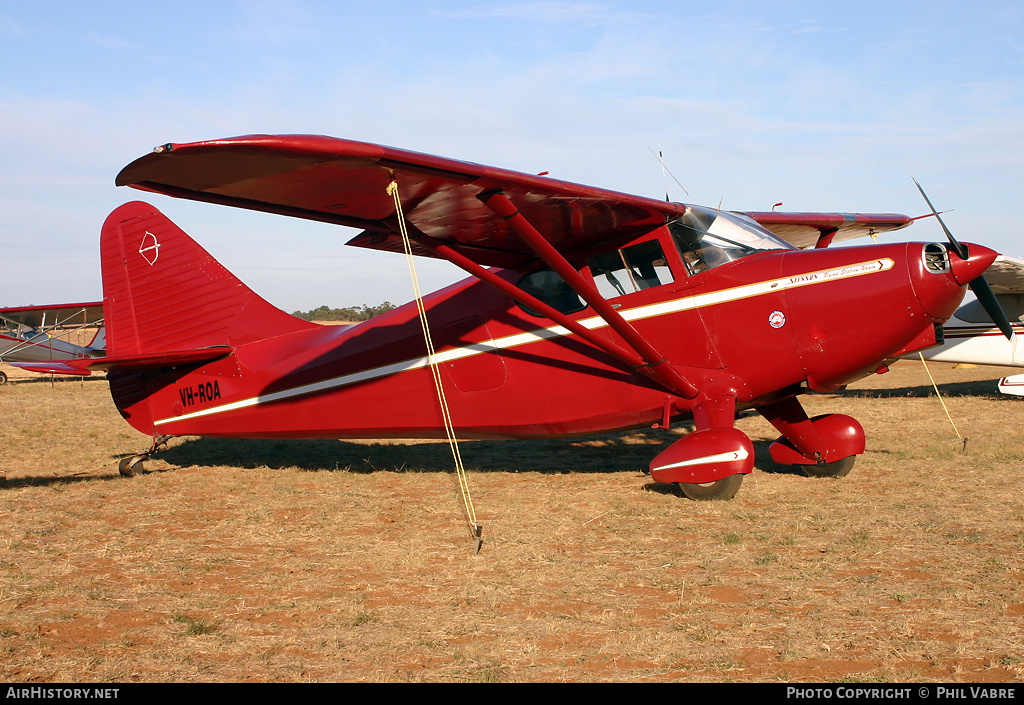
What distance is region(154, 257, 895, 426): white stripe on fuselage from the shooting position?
19.4ft

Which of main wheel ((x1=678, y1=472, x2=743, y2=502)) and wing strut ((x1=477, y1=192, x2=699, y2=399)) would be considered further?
main wheel ((x1=678, y1=472, x2=743, y2=502))

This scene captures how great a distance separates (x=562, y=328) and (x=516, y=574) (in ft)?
9.39

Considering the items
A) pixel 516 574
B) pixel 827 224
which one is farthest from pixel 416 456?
pixel 827 224

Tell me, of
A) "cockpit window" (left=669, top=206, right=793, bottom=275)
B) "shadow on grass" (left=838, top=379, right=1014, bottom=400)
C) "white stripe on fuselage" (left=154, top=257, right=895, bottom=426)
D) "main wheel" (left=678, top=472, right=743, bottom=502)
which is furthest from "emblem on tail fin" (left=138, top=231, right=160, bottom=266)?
"shadow on grass" (left=838, top=379, right=1014, bottom=400)

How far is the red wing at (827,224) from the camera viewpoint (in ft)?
31.5

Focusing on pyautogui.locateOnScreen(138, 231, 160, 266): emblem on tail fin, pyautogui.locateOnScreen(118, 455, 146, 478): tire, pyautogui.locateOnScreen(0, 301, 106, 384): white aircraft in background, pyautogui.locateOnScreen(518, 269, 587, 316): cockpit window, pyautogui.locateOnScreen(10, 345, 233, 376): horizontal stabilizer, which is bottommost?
pyautogui.locateOnScreen(118, 455, 146, 478): tire

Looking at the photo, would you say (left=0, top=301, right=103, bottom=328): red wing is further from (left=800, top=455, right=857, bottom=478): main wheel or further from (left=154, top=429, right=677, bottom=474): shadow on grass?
(left=800, top=455, right=857, bottom=478): main wheel

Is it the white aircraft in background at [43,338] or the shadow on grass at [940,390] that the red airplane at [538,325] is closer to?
the shadow on grass at [940,390]

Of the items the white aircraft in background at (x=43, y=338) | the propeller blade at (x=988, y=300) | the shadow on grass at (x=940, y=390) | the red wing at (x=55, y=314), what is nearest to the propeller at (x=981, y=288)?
the propeller blade at (x=988, y=300)

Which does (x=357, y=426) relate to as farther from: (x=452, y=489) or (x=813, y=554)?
(x=813, y=554)

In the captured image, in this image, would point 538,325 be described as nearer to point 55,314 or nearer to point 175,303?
point 175,303

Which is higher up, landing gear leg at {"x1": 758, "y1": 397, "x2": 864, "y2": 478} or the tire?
the tire
